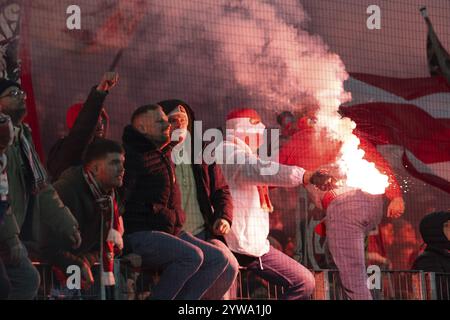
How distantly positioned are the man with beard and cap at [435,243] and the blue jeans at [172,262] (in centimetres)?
175

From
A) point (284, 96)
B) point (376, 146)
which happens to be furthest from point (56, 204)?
point (376, 146)

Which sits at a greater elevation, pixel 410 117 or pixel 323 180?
pixel 410 117

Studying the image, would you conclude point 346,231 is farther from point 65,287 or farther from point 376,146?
point 65,287

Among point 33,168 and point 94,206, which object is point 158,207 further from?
point 33,168

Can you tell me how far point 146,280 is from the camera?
26.0 feet

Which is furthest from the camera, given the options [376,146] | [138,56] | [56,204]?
[376,146]

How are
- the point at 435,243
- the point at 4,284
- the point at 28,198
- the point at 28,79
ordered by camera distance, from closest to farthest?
the point at 4,284 < the point at 28,198 < the point at 28,79 < the point at 435,243

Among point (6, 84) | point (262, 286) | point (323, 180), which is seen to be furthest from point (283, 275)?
point (6, 84)

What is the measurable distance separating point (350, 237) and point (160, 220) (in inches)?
57.8

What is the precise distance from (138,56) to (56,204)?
1237mm

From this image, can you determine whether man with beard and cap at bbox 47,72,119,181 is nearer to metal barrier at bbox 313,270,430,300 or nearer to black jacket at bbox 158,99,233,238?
black jacket at bbox 158,99,233,238

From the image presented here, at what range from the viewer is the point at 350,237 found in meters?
8.55

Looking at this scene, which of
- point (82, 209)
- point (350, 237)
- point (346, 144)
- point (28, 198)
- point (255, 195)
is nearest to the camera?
point (28, 198)

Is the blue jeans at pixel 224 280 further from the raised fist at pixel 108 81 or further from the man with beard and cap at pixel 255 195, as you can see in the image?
the raised fist at pixel 108 81
